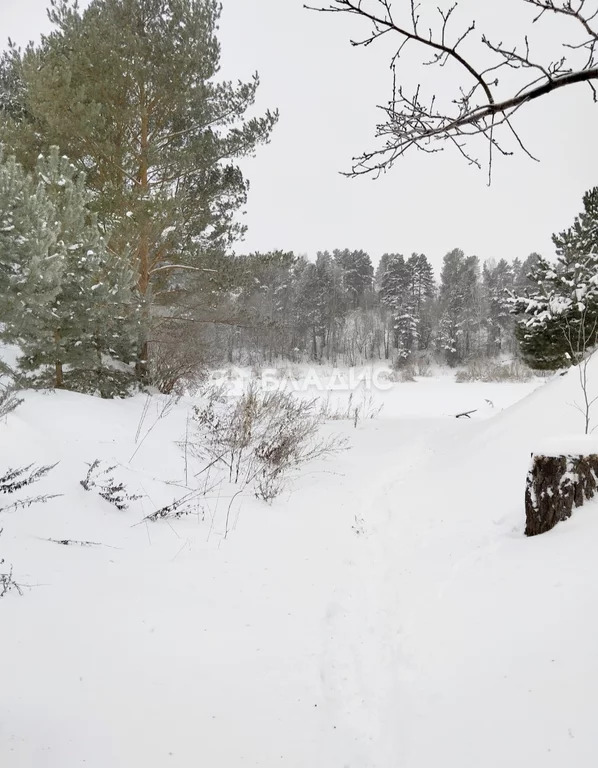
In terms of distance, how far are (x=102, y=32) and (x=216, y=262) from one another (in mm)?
4813

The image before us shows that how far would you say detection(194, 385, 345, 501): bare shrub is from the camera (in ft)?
16.5

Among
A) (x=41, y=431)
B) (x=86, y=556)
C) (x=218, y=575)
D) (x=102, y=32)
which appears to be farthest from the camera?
(x=102, y=32)

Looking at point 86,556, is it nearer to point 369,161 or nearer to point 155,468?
point 155,468

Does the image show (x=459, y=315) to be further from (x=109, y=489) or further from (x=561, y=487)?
(x=109, y=489)

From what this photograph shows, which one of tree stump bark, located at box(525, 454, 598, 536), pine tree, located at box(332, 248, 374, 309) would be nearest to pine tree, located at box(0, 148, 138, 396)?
tree stump bark, located at box(525, 454, 598, 536)

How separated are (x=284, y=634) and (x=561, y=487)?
2213 mm

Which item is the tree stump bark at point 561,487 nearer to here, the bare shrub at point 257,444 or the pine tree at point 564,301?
the bare shrub at point 257,444

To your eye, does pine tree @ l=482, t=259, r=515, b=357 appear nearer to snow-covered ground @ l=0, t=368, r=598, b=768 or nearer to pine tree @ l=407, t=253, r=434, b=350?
pine tree @ l=407, t=253, r=434, b=350

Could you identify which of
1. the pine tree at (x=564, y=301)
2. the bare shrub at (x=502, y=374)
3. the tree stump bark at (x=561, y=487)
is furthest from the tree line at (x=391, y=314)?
the tree stump bark at (x=561, y=487)

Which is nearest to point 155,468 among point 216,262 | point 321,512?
point 321,512

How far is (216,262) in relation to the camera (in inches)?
400

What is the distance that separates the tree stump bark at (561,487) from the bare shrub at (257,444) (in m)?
2.43

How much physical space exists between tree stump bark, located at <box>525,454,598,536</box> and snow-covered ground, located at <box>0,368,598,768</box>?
0.42 feet

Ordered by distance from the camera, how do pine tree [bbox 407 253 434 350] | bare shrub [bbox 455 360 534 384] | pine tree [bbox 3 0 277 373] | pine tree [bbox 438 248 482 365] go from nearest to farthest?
pine tree [bbox 3 0 277 373]
bare shrub [bbox 455 360 534 384]
pine tree [bbox 438 248 482 365]
pine tree [bbox 407 253 434 350]
